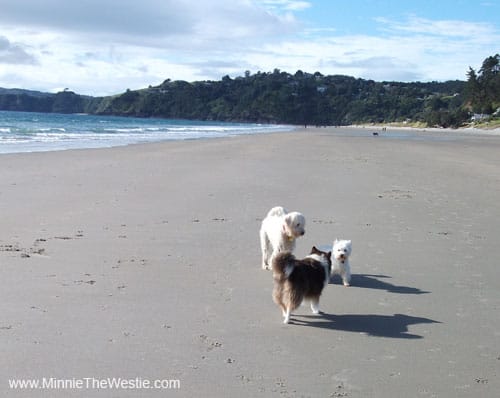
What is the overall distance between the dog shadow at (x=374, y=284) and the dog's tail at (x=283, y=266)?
153cm

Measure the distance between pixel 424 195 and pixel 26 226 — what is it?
804 centimetres

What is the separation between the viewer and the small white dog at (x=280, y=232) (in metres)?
6.32

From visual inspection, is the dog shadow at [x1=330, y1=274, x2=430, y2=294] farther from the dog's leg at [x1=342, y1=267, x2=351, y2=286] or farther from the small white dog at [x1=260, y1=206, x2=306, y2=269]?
Result: the small white dog at [x1=260, y1=206, x2=306, y2=269]

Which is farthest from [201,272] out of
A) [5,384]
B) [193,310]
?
[5,384]

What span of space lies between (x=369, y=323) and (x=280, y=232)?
5.33 ft

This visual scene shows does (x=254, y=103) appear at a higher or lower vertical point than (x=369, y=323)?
higher

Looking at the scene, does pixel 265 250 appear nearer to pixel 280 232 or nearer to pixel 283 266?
pixel 280 232

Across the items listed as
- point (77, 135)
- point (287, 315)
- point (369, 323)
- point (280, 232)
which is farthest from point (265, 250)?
point (77, 135)

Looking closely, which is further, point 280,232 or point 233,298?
point 280,232

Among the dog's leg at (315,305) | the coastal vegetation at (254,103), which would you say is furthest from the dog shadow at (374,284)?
the coastal vegetation at (254,103)

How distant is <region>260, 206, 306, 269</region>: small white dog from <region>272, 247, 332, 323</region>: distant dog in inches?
26.1

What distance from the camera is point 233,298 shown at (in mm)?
5824

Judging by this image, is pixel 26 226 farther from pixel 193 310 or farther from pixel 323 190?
pixel 323 190

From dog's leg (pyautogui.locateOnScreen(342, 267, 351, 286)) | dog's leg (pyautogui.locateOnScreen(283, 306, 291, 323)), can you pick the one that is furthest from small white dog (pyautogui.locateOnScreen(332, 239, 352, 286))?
dog's leg (pyautogui.locateOnScreen(283, 306, 291, 323))
